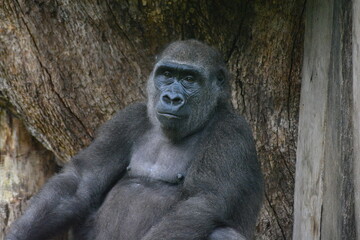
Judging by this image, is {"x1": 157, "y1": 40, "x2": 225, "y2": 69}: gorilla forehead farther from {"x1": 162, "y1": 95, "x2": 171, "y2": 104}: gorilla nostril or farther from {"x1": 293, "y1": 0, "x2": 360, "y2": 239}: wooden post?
{"x1": 293, "y1": 0, "x2": 360, "y2": 239}: wooden post

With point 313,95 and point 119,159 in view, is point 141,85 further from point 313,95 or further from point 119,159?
point 313,95

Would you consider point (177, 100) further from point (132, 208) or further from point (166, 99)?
point (132, 208)

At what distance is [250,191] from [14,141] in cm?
282

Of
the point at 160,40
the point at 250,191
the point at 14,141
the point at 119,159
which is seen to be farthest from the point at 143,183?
the point at 14,141

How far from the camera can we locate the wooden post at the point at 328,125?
14.9ft

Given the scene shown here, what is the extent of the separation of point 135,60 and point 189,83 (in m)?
0.98

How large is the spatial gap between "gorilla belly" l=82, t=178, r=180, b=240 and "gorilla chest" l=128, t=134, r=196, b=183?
2.7 inches

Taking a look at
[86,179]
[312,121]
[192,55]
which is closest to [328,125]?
[312,121]

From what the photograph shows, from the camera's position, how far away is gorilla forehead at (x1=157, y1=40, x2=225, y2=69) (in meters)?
5.35

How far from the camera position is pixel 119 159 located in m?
5.55

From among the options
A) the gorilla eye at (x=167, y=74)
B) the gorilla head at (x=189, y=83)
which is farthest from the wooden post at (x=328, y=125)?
the gorilla eye at (x=167, y=74)

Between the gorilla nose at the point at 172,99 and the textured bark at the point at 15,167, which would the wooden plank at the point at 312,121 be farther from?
the textured bark at the point at 15,167

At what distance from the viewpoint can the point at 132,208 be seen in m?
5.25

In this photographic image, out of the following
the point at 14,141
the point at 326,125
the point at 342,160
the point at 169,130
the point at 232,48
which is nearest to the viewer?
the point at 342,160
